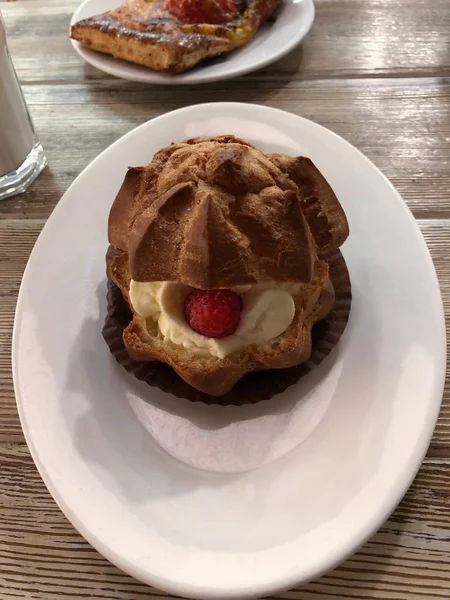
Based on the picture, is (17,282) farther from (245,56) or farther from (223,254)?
(245,56)

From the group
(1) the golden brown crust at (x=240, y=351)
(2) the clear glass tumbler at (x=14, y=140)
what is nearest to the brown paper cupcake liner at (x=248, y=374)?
(1) the golden brown crust at (x=240, y=351)

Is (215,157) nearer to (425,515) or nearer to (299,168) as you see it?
(299,168)

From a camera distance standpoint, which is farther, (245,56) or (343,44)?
(343,44)

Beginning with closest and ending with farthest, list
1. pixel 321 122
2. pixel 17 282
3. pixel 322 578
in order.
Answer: pixel 322 578, pixel 17 282, pixel 321 122

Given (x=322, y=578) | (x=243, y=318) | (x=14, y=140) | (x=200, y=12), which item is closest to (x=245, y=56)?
(x=200, y=12)

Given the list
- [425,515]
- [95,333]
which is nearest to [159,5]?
[95,333]

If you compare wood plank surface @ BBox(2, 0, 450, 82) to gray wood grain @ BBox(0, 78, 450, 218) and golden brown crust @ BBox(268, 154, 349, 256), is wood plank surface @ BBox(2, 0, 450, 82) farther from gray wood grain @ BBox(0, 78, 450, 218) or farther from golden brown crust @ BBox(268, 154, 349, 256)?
golden brown crust @ BBox(268, 154, 349, 256)

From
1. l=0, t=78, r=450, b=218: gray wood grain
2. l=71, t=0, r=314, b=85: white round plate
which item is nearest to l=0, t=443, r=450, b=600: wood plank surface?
l=0, t=78, r=450, b=218: gray wood grain
